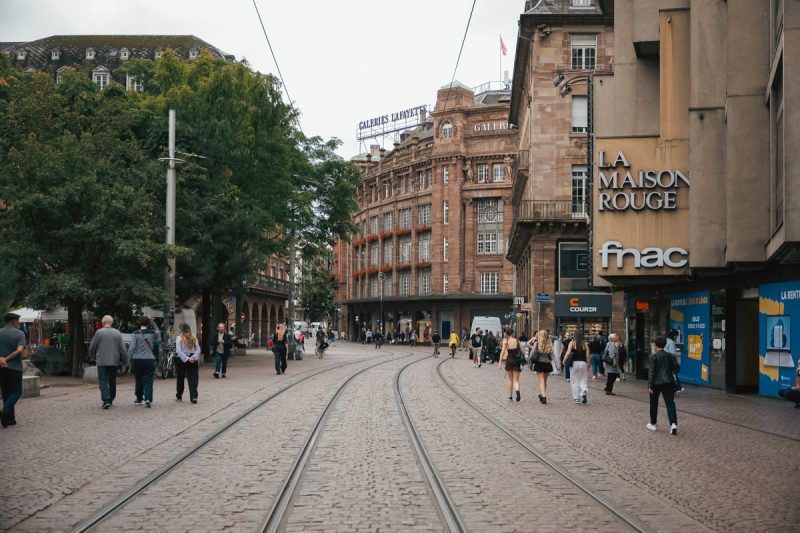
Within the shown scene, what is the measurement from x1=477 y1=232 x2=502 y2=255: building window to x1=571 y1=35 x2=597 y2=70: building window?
34.0 meters

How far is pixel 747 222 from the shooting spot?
2058cm

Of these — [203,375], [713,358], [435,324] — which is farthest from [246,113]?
[435,324]

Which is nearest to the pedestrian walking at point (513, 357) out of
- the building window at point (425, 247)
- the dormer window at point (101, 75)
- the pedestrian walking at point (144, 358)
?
the pedestrian walking at point (144, 358)

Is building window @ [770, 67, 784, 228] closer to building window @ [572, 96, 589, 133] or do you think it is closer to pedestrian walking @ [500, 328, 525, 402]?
pedestrian walking @ [500, 328, 525, 402]

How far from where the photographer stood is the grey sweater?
15.9m

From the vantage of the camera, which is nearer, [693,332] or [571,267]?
[693,332]

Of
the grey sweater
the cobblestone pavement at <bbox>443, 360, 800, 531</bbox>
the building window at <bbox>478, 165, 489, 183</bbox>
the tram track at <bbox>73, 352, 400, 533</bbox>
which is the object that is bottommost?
the cobblestone pavement at <bbox>443, 360, 800, 531</bbox>

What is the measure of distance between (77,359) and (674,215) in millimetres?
17996

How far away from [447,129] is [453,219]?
8434 mm

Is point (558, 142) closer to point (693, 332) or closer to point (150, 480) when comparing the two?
point (693, 332)

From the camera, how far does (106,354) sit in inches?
628

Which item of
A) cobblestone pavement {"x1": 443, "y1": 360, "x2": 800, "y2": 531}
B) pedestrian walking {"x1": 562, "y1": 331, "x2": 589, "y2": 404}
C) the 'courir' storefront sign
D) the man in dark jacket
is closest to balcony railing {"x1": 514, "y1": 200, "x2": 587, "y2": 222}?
the 'courir' storefront sign

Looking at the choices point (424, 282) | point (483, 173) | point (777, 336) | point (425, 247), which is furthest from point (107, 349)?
point (425, 247)

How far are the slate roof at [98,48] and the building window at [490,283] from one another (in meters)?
30.7
